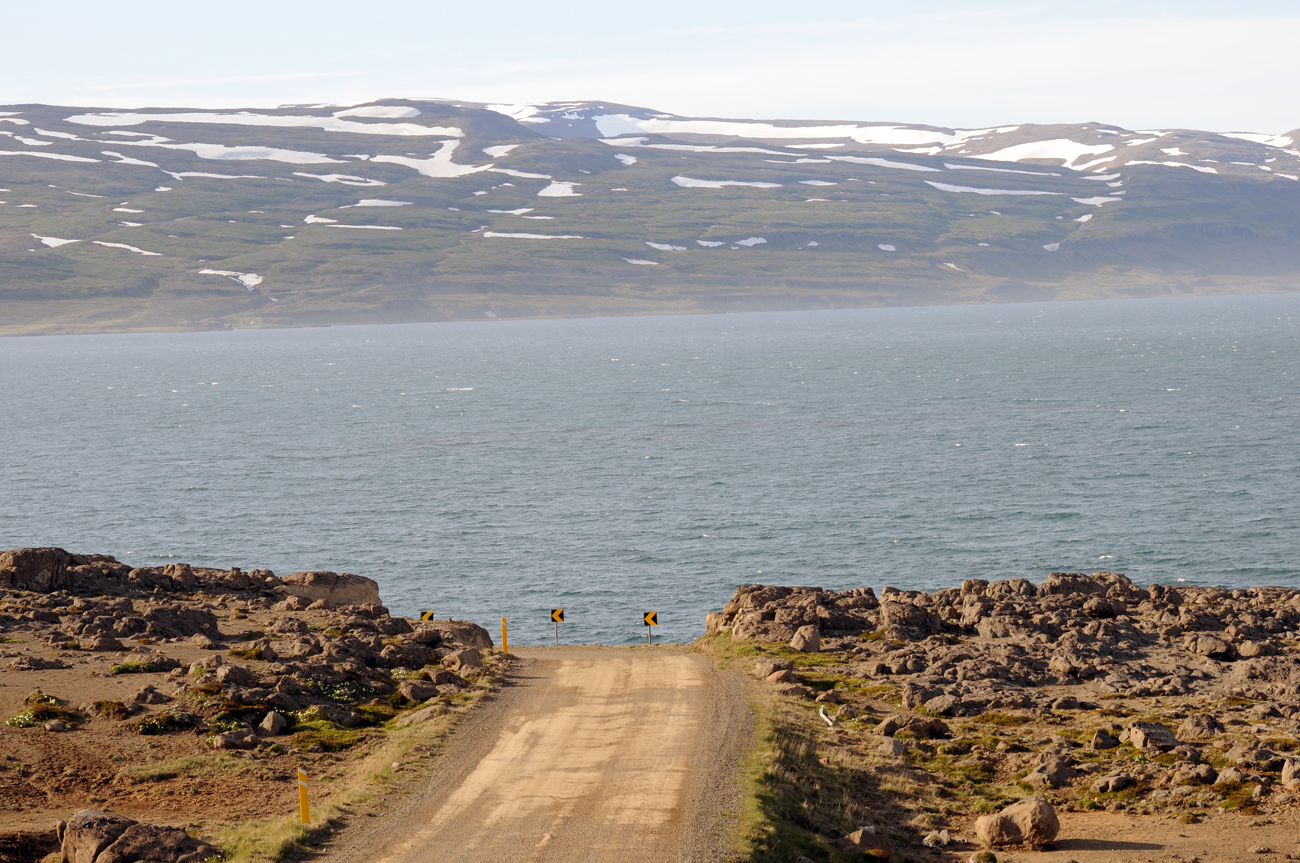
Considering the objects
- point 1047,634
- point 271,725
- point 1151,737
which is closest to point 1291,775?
point 1151,737

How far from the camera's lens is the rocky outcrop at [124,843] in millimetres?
24297

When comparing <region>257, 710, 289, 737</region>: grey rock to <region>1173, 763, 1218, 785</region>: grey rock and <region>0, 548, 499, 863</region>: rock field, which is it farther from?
<region>1173, 763, 1218, 785</region>: grey rock

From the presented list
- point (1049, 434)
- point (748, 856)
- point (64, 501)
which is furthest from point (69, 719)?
point (1049, 434)

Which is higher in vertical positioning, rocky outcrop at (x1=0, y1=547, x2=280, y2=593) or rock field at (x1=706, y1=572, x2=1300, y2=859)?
rocky outcrop at (x1=0, y1=547, x2=280, y2=593)

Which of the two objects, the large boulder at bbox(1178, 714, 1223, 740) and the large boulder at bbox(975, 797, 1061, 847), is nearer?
the large boulder at bbox(975, 797, 1061, 847)

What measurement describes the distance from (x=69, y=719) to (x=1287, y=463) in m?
91.0

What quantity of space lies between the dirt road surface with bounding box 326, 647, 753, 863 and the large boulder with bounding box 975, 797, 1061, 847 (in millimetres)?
6019

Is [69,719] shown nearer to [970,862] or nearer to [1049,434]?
[970,862]

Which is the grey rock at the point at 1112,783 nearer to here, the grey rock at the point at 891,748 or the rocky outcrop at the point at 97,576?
the grey rock at the point at 891,748

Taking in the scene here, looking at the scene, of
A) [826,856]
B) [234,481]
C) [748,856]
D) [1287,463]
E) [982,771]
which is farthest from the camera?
[234,481]

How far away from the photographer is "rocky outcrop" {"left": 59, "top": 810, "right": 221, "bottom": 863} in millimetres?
24297

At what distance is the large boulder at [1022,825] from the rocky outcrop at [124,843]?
17396 millimetres

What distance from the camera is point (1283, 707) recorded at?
1435 inches

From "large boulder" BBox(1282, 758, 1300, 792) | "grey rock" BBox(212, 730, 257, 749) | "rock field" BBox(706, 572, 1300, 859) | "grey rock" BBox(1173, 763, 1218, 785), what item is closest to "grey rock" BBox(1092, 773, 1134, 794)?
"rock field" BBox(706, 572, 1300, 859)
